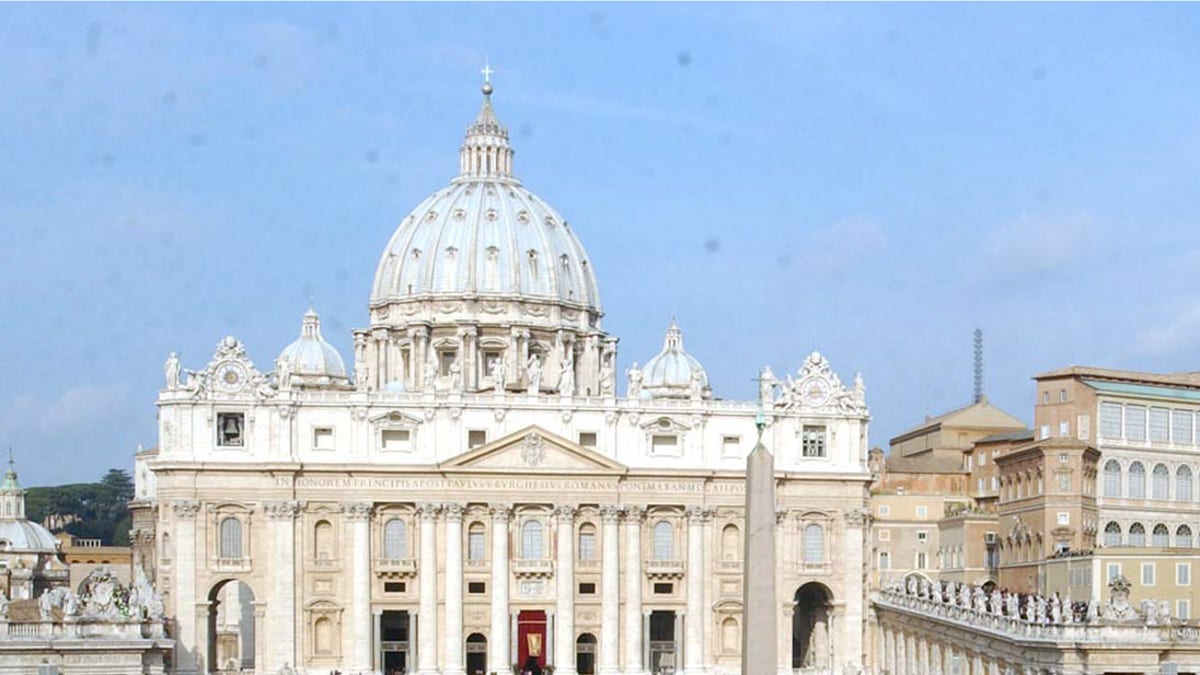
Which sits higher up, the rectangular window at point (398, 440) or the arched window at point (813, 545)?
the rectangular window at point (398, 440)

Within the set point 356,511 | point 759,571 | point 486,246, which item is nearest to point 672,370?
point 486,246

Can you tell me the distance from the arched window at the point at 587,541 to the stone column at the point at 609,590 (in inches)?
19.4

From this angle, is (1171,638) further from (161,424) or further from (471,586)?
(161,424)

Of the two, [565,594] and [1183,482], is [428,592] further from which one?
[1183,482]

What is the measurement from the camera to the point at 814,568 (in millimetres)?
102750

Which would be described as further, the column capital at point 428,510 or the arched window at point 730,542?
the arched window at point 730,542

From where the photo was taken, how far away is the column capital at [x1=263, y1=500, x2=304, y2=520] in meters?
98.6

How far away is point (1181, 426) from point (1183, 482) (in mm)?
2366

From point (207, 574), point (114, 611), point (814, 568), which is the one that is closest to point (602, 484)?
point (814, 568)

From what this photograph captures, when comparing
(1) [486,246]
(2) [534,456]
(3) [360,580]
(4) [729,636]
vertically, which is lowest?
(4) [729,636]

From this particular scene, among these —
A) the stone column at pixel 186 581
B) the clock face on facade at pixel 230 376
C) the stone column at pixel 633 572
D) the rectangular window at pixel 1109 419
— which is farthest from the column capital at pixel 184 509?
the rectangular window at pixel 1109 419

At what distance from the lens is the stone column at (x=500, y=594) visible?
99938mm

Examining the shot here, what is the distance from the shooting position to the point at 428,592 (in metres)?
99.8

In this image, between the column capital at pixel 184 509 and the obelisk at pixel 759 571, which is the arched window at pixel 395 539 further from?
the obelisk at pixel 759 571
